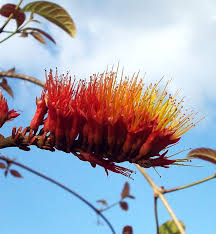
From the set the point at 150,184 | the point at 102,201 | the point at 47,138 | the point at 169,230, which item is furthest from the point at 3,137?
the point at 102,201

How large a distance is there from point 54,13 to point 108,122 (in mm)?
642

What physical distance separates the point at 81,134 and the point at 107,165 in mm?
119

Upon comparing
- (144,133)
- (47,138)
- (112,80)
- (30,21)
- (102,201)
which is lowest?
(102,201)

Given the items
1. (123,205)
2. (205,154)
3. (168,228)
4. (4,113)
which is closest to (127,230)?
(168,228)

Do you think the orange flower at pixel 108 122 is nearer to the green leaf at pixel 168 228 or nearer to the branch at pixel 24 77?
the green leaf at pixel 168 228

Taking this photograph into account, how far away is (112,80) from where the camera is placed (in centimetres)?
129

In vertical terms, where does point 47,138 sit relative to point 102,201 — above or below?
above

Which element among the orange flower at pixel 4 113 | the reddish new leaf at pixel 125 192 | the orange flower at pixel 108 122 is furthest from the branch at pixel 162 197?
the reddish new leaf at pixel 125 192

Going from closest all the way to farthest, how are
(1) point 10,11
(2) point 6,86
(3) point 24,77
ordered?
(1) point 10,11, (3) point 24,77, (2) point 6,86

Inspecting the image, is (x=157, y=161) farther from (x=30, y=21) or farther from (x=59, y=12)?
(x=30, y=21)

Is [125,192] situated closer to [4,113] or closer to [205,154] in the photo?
[4,113]

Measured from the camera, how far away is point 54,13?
1656mm

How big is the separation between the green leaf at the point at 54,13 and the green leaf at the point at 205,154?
78cm

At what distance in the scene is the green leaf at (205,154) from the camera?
1134 mm
